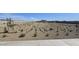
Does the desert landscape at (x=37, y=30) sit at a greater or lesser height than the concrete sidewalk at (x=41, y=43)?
greater

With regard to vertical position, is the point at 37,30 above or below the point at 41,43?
above

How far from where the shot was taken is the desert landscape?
3.35 metres

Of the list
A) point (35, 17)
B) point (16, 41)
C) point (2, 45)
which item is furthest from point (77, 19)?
point (2, 45)

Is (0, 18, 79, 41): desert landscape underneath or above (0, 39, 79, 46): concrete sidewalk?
above

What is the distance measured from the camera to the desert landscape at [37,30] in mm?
3348

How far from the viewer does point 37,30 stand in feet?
11.1
